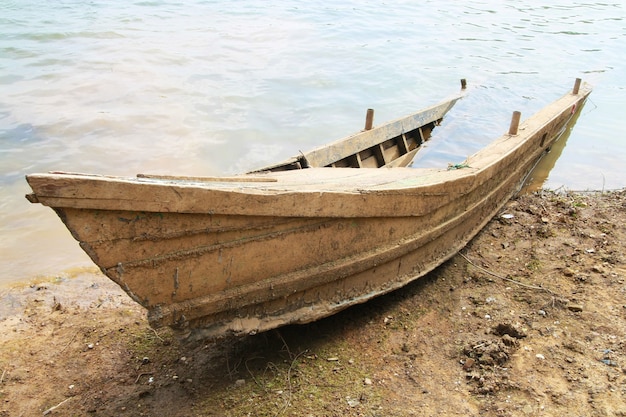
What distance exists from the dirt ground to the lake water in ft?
5.10

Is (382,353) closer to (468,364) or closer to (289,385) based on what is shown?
(468,364)

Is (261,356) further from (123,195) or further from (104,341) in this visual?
(123,195)

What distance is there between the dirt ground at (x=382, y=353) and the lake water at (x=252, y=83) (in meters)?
1.55

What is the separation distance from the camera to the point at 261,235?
2.99m

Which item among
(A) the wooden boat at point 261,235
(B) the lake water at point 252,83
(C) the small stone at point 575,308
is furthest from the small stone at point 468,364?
(B) the lake water at point 252,83

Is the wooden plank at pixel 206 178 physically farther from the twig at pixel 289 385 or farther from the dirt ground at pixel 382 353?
the twig at pixel 289 385

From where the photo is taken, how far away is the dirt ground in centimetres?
296

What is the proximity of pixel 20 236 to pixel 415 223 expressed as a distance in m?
4.51

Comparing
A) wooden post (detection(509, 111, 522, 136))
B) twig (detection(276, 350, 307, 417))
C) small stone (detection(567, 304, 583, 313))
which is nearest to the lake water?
Result: wooden post (detection(509, 111, 522, 136))

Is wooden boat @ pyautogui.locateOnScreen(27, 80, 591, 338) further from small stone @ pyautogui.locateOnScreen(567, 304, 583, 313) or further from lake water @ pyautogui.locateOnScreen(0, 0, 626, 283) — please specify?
lake water @ pyautogui.locateOnScreen(0, 0, 626, 283)

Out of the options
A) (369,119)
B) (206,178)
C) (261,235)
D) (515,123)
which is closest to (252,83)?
(369,119)

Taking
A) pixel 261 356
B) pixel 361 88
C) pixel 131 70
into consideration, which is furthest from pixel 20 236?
pixel 361 88

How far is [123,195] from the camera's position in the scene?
246 cm

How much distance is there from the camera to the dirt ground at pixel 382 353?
296 cm
